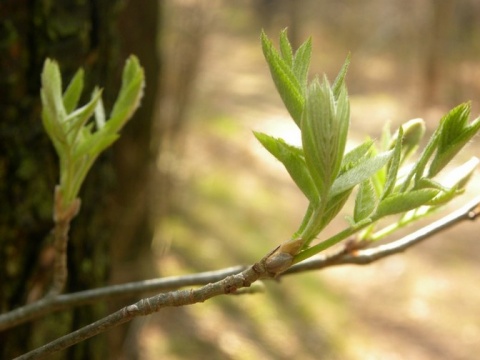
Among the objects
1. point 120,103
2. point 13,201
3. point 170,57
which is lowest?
point 170,57

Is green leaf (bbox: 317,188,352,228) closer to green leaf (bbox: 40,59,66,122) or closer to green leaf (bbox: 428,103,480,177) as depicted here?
green leaf (bbox: 428,103,480,177)

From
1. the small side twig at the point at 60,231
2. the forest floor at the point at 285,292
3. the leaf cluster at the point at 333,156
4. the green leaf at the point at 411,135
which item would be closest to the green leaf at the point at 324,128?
the leaf cluster at the point at 333,156

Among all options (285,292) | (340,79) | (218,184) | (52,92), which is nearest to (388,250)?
(340,79)

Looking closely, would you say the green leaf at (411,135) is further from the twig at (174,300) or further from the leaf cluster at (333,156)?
the twig at (174,300)

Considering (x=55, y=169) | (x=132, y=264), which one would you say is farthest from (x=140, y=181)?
(x=55, y=169)

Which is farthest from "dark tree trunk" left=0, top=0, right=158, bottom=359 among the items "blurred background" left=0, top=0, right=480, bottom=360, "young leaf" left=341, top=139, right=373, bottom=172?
"young leaf" left=341, top=139, right=373, bottom=172

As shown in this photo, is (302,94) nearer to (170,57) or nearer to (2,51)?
(2,51)
